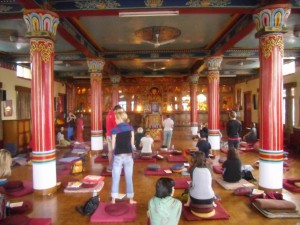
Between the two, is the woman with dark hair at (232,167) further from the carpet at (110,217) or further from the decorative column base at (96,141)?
the decorative column base at (96,141)

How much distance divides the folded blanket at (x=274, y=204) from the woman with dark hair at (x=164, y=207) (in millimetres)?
2469

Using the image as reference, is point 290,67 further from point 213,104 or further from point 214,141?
point 214,141

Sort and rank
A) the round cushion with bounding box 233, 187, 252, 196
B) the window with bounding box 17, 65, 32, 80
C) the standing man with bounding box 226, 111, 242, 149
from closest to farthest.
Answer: the round cushion with bounding box 233, 187, 252, 196, the standing man with bounding box 226, 111, 242, 149, the window with bounding box 17, 65, 32, 80

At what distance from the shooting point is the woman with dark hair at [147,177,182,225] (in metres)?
3.27

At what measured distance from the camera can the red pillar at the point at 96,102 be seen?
11.8 metres

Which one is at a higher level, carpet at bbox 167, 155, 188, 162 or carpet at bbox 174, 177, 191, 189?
carpet at bbox 167, 155, 188, 162

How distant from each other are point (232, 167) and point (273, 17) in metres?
3.68

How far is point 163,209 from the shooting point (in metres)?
3.28

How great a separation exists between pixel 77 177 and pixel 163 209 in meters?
5.07

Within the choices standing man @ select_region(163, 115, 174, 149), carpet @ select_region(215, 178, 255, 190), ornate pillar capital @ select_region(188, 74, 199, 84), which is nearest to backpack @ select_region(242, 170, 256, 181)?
carpet @ select_region(215, 178, 255, 190)

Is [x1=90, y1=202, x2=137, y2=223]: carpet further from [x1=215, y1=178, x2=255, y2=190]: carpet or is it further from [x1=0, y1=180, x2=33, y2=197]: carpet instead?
[x1=215, y1=178, x2=255, y2=190]: carpet

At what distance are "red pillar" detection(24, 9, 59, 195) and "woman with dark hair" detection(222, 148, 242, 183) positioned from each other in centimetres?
436

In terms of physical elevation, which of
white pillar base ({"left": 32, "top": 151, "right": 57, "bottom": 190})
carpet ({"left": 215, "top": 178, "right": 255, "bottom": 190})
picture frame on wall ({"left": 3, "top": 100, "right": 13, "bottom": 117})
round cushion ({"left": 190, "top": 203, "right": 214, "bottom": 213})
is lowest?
carpet ({"left": 215, "top": 178, "right": 255, "bottom": 190})

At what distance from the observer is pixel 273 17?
→ 5.84 m
